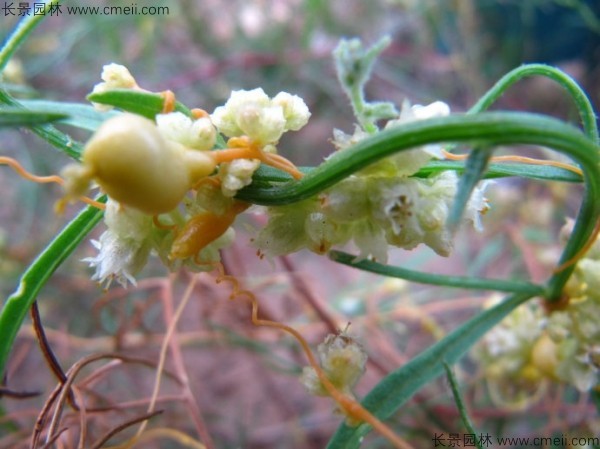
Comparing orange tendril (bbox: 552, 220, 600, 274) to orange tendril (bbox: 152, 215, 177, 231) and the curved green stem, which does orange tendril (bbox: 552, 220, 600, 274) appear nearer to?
the curved green stem

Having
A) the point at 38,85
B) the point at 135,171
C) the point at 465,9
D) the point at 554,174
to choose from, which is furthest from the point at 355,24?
the point at 135,171

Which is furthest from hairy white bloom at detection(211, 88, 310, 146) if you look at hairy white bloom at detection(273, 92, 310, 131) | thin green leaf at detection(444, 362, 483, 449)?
thin green leaf at detection(444, 362, 483, 449)

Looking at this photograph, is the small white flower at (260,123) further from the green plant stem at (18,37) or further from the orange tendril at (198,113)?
the green plant stem at (18,37)

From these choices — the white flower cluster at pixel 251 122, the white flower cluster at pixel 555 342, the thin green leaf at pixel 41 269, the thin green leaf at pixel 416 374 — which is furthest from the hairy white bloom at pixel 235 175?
the white flower cluster at pixel 555 342

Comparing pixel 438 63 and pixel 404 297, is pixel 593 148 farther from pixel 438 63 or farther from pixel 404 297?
pixel 438 63

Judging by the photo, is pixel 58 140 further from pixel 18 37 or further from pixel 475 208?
pixel 475 208
